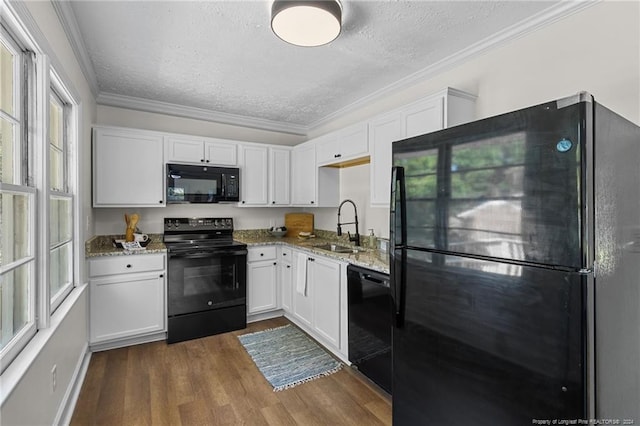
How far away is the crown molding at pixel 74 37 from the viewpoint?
6.12 feet

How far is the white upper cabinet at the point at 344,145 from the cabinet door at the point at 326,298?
1067mm

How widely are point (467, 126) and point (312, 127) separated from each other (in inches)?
131

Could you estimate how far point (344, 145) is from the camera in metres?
3.24

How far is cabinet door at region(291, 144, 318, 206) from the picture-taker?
3.86 m

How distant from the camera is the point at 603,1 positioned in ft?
5.87

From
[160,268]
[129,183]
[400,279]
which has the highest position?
[129,183]

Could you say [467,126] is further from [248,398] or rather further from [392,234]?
[248,398]

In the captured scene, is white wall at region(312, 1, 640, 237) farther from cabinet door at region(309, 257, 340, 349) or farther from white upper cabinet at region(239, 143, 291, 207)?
white upper cabinet at region(239, 143, 291, 207)

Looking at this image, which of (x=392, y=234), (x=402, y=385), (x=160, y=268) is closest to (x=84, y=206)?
(x=160, y=268)

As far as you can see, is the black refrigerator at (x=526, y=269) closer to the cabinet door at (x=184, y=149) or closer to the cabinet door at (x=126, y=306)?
the cabinet door at (x=126, y=306)

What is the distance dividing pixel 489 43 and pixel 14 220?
119 inches

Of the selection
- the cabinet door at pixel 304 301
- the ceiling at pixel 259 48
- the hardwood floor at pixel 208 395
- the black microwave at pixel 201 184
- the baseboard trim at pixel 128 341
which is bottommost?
the hardwood floor at pixel 208 395

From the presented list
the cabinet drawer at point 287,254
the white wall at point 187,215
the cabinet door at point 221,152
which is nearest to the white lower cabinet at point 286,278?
the cabinet drawer at point 287,254

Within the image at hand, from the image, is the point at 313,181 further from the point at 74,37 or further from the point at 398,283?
the point at 74,37
